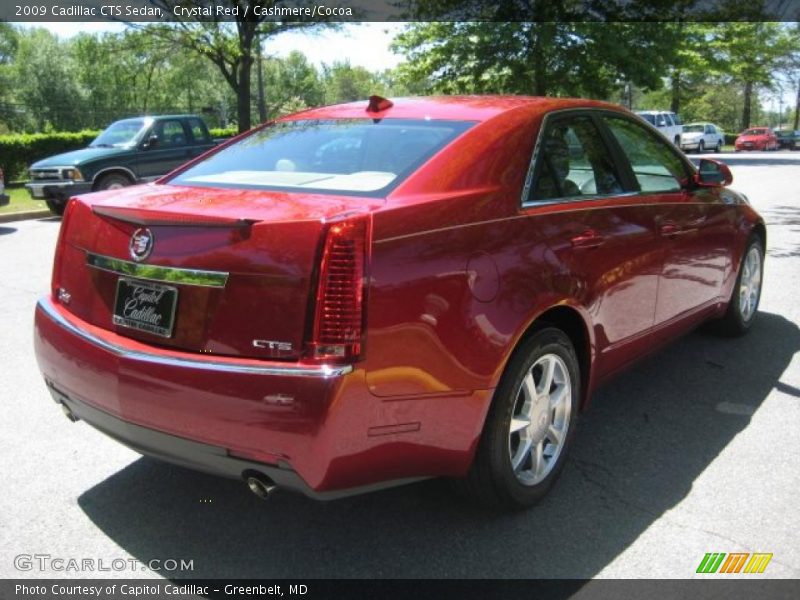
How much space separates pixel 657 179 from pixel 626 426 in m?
1.37

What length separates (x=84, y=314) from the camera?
2900 mm

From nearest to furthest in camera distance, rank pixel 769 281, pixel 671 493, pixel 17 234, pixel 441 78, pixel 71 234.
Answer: pixel 71 234
pixel 671 493
pixel 769 281
pixel 17 234
pixel 441 78

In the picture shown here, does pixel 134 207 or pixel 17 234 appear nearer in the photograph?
pixel 134 207

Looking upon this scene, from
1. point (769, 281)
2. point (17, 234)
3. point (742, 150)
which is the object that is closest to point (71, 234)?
point (769, 281)

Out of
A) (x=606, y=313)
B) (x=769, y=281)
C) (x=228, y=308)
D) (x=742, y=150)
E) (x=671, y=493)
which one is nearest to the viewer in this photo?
(x=228, y=308)

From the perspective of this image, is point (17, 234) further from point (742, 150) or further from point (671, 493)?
point (742, 150)

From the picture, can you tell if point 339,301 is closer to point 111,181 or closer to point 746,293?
point 746,293

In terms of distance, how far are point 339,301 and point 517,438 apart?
1.16 meters

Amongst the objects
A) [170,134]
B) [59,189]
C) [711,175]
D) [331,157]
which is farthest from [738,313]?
[170,134]

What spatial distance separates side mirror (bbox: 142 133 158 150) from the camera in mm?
13703

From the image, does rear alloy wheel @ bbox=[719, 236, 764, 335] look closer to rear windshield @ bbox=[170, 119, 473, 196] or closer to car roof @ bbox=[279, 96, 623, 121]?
car roof @ bbox=[279, 96, 623, 121]

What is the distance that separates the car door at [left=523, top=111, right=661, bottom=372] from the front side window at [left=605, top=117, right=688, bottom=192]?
0.67 ft

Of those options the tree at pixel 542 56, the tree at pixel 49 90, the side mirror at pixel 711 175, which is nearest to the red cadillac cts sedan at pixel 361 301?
the side mirror at pixel 711 175

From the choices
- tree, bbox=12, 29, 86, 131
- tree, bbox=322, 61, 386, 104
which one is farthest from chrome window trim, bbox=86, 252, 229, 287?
tree, bbox=322, 61, 386, 104
